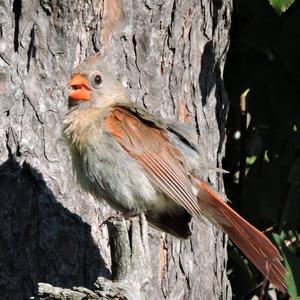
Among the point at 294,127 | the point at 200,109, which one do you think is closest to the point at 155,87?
the point at 200,109

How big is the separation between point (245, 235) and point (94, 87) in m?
1.01

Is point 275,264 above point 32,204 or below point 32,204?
below

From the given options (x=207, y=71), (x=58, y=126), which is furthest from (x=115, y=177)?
(x=207, y=71)

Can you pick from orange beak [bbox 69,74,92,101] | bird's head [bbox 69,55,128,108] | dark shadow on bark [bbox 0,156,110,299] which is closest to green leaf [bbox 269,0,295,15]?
bird's head [bbox 69,55,128,108]

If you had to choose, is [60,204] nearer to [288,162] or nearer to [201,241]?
[201,241]

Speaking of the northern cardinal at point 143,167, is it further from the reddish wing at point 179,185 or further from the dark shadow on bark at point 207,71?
the dark shadow on bark at point 207,71

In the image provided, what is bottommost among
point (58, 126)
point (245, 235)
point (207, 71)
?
point (245, 235)

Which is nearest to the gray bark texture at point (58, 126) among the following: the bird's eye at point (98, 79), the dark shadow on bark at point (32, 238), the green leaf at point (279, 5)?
the dark shadow on bark at point (32, 238)

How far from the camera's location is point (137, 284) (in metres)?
4.11

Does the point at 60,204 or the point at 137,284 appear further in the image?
the point at 60,204

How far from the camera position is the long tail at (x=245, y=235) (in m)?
4.86

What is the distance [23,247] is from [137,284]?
40.3 inches

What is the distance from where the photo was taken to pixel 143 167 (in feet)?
16.1

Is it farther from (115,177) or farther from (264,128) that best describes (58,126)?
(264,128)
